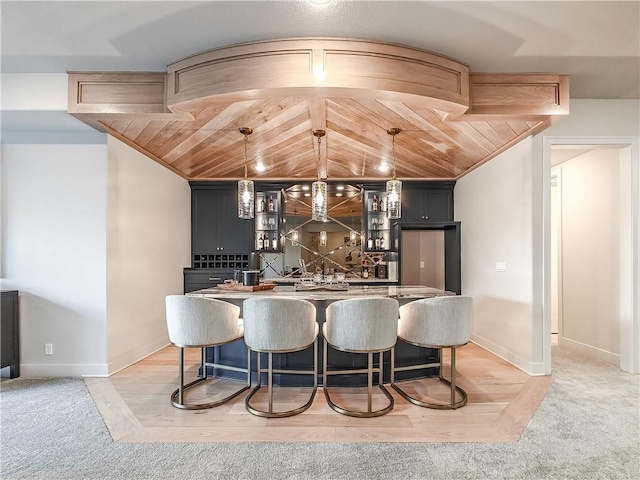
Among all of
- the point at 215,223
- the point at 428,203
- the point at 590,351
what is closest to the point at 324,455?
the point at 590,351

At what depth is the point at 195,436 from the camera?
2305 mm

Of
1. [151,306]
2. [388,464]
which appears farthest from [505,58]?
[151,306]

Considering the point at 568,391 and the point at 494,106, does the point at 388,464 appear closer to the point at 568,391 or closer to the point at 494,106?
the point at 568,391

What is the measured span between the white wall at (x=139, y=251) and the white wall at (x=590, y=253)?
5.44 metres

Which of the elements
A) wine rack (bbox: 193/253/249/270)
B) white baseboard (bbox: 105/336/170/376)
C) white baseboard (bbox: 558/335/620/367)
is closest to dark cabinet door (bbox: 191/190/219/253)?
wine rack (bbox: 193/253/249/270)

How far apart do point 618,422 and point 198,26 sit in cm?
411

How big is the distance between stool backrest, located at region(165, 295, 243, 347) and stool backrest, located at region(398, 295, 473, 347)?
1.58 m

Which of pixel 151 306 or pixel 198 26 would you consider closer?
pixel 198 26

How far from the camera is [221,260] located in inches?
223

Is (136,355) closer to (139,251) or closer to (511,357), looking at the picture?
(139,251)

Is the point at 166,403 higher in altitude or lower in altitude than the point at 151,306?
lower

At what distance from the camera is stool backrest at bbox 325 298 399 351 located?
2551 millimetres

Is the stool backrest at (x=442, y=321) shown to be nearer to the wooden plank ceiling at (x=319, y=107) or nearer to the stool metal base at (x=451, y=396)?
the stool metal base at (x=451, y=396)

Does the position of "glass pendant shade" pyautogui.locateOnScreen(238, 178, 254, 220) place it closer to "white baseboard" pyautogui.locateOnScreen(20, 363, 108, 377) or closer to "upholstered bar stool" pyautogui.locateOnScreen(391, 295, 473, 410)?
"upholstered bar stool" pyautogui.locateOnScreen(391, 295, 473, 410)
